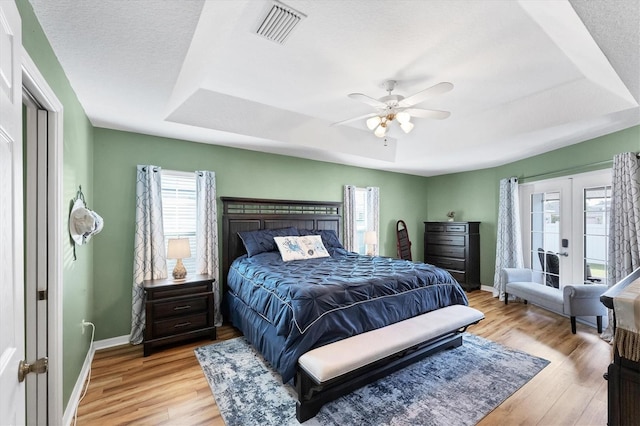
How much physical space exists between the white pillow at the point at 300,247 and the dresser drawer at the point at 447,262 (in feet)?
9.81

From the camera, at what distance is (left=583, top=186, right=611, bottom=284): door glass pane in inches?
142

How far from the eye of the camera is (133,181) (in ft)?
10.9

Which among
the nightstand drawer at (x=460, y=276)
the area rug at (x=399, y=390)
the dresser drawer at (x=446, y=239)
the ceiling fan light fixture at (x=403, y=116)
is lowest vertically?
the area rug at (x=399, y=390)

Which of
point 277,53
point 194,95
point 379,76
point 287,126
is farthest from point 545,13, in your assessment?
point 194,95

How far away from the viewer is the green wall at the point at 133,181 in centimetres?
317

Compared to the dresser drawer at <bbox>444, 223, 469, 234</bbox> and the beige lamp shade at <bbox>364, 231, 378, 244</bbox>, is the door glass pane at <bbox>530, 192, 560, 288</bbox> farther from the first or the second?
the beige lamp shade at <bbox>364, 231, 378, 244</bbox>

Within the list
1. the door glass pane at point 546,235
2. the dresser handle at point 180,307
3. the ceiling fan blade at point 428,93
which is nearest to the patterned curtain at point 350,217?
the ceiling fan blade at point 428,93

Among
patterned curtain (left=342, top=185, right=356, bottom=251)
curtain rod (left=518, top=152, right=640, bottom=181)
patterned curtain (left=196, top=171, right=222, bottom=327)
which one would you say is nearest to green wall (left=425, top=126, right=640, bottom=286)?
curtain rod (left=518, top=152, right=640, bottom=181)

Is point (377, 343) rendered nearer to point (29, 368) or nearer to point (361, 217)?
point (29, 368)

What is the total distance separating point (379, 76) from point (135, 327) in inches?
149

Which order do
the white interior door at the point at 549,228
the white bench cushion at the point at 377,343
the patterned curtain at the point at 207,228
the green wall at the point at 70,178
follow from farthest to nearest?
the white interior door at the point at 549,228, the patterned curtain at the point at 207,228, the white bench cushion at the point at 377,343, the green wall at the point at 70,178

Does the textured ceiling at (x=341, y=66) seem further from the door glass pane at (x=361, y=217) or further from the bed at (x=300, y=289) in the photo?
the door glass pane at (x=361, y=217)

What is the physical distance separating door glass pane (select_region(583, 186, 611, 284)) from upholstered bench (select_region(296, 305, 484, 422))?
241cm

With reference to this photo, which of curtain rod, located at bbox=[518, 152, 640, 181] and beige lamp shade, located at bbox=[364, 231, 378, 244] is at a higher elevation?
curtain rod, located at bbox=[518, 152, 640, 181]
